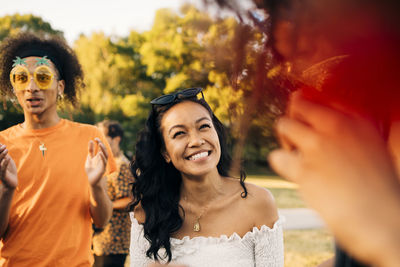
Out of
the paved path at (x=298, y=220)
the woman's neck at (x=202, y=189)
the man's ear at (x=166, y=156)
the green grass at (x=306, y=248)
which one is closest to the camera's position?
the woman's neck at (x=202, y=189)

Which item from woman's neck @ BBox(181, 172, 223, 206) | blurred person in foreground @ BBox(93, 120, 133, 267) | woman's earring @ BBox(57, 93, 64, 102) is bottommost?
blurred person in foreground @ BBox(93, 120, 133, 267)

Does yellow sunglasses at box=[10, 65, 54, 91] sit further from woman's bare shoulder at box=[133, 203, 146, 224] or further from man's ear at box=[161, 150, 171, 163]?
woman's bare shoulder at box=[133, 203, 146, 224]

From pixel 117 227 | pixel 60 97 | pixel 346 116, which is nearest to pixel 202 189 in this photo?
pixel 60 97

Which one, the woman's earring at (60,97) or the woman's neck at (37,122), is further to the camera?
the woman's earring at (60,97)

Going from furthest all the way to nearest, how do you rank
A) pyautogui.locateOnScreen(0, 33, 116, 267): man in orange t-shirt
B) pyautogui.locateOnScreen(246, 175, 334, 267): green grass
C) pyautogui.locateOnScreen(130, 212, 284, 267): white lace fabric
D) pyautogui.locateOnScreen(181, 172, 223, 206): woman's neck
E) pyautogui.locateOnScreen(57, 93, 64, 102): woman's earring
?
pyautogui.locateOnScreen(246, 175, 334, 267): green grass < pyautogui.locateOnScreen(57, 93, 64, 102): woman's earring < pyautogui.locateOnScreen(181, 172, 223, 206): woman's neck < pyautogui.locateOnScreen(0, 33, 116, 267): man in orange t-shirt < pyautogui.locateOnScreen(130, 212, 284, 267): white lace fabric

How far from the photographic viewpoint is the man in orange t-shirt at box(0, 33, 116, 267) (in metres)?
2.04

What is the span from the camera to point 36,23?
20.3 meters

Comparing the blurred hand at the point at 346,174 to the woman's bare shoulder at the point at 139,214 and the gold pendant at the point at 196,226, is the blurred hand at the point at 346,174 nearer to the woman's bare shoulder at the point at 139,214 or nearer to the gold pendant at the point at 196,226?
the gold pendant at the point at 196,226

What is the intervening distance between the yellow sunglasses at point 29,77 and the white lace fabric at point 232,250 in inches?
54.0

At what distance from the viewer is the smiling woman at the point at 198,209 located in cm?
195

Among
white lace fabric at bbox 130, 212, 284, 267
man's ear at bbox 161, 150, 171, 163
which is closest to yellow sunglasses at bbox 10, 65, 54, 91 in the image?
man's ear at bbox 161, 150, 171, 163

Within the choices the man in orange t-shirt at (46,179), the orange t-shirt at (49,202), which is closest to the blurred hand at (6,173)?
the man in orange t-shirt at (46,179)

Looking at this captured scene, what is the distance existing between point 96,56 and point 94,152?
11438 mm

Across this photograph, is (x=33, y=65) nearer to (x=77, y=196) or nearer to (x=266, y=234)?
(x=77, y=196)
